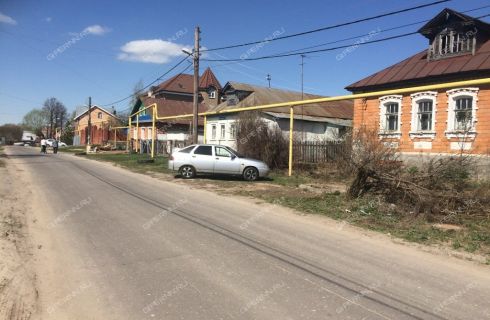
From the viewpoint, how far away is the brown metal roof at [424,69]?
66.0 ft

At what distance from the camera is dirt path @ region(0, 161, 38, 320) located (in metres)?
4.70

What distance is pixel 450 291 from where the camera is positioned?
545 centimetres

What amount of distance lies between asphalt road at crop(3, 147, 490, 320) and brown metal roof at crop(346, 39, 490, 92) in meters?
14.0

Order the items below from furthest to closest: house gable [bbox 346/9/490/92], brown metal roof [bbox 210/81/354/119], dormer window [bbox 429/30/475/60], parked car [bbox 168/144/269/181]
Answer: brown metal roof [bbox 210/81/354/119] → dormer window [bbox 429/30/475/60] → house gable [bbox 346/9/490/92] → parked car [bbox 168/144/269/181]

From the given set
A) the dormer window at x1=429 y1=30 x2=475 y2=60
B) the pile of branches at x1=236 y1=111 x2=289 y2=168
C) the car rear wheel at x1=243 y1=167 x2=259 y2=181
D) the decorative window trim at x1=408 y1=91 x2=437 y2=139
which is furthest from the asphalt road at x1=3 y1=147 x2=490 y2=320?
the dormer window at x1=429 y1=30 x2=475 y2=60

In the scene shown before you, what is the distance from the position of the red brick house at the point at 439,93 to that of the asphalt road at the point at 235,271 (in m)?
13.1

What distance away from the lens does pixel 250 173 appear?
60.2 feet

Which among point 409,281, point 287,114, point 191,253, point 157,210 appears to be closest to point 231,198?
point 157,210

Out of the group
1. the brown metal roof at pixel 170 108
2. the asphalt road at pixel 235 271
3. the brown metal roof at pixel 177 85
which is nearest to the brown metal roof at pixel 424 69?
the asphalt road at pixel 235 271

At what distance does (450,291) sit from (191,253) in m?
3.57

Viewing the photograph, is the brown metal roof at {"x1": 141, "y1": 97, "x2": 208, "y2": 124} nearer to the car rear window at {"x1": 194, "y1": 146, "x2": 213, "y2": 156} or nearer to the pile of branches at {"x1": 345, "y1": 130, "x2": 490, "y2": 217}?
the car rear window at {"x1": 194, "y1": 146, "x2": 213, "y2": 156}

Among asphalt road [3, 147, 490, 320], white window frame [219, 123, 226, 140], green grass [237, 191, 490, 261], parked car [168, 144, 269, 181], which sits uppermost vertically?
white window frame [219, 123, 226, 140]

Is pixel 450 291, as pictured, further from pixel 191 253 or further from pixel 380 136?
pixel 380 136

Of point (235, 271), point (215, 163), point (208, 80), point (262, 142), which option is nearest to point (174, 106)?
point (208, 80)
